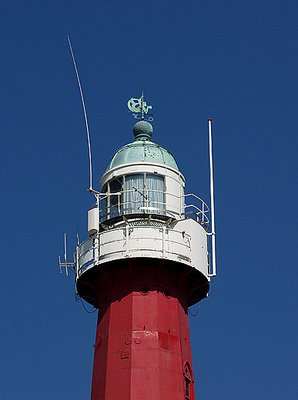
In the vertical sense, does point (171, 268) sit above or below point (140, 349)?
above

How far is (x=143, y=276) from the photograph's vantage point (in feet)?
143

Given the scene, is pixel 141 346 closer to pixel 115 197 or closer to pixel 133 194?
pixel 133 194

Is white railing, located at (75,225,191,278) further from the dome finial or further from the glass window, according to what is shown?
the dome finial

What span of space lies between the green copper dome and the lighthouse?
0.25 feet

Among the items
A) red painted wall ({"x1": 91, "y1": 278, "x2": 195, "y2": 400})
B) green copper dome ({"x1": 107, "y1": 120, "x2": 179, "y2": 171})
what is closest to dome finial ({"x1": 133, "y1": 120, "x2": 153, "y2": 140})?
green copper dome ({"x1": 107, "y1": 120, "x2": 179, "y2": 171})

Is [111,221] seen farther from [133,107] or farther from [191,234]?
[133,107]

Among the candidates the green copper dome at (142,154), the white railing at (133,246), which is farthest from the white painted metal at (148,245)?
the green copper dome at (142,154)

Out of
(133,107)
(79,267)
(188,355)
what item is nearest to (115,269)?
(79,267)

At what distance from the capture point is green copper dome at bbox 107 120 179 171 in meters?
46.4

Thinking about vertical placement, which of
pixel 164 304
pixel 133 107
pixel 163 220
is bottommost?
pixel 164 304

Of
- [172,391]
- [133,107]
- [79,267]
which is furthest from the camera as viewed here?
[133,107]

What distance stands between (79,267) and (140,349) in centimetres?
460

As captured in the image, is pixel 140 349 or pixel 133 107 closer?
pixel 140 349

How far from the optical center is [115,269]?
43.9 metres
